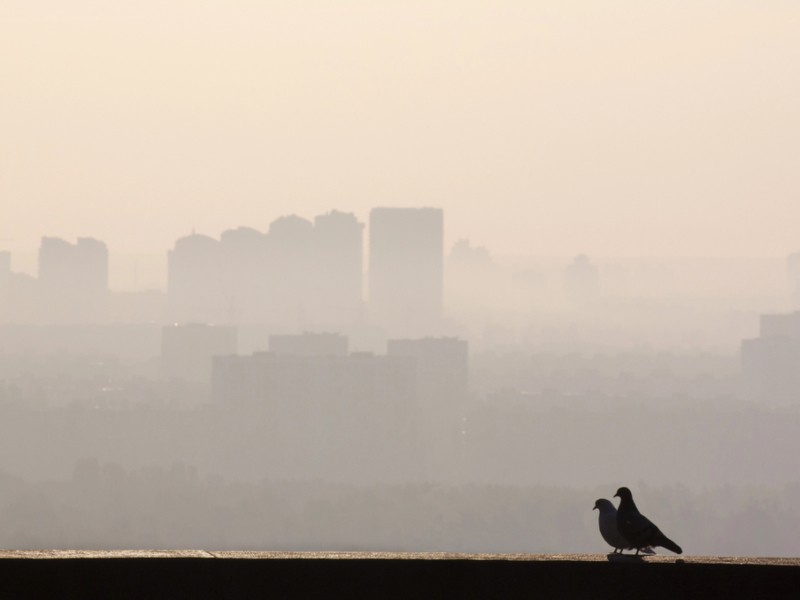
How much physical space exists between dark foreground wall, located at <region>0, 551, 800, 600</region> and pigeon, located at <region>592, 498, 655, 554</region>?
1281mm

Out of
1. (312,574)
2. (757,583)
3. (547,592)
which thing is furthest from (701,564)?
(312,574)

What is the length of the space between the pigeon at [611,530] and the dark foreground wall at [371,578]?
4.20ft

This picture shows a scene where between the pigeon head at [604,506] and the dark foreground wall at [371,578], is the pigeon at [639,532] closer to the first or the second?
the pigeon head at [604,506]

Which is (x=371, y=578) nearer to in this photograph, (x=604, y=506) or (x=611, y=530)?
(x=611, y=530)

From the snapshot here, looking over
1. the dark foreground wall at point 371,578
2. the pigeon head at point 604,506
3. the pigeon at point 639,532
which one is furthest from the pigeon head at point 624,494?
the dark foreground wall at point 371,578

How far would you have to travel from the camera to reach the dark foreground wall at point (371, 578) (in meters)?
8.88

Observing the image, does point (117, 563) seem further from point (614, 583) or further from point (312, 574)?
point (614, 583)

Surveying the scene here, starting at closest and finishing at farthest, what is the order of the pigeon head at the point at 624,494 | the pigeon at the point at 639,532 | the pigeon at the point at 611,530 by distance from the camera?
1. the pigeon at the point at 639,532
2. the pigeon at the point at 611,530
3. the pigeon head at the point at 624,494

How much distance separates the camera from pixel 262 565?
29.4ft

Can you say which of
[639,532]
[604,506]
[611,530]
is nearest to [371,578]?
[639,532]

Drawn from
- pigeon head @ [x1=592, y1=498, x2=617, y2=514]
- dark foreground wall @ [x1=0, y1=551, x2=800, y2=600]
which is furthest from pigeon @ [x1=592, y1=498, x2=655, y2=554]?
dark foreground wall @ [x1=0, y1=551, x2=800, y2=600]

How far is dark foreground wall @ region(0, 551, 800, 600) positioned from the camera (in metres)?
8.88

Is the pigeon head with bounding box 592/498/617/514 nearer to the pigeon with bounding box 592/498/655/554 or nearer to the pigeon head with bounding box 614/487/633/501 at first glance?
the pigeon with bounding box 592/498/655/554

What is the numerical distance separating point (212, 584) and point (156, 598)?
36 cm
